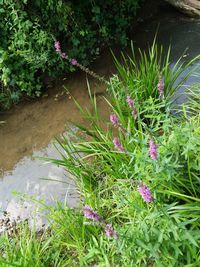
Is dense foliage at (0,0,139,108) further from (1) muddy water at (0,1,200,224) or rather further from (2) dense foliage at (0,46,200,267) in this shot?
(2) dense foliage at (0,46,200,267)

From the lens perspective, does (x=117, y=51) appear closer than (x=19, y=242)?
No

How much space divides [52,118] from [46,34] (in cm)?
106

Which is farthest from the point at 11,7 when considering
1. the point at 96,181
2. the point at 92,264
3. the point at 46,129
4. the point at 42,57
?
the point at 92,264

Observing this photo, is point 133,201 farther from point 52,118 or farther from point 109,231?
point 52,118

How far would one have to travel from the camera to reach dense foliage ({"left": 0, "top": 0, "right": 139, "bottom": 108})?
4.83 meters

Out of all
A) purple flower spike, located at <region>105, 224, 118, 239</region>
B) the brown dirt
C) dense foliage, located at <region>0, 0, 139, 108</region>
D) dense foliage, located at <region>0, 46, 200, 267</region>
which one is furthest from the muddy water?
purple flower spike, located at <region>105, 224, 118, 239</region>

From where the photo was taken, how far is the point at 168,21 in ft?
18.9

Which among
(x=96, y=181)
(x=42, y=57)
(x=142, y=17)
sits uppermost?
(x=142, y=17)

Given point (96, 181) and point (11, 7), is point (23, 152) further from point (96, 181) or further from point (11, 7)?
point (11, 7)

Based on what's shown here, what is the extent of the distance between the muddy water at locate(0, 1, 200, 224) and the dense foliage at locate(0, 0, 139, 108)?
224 millimetres

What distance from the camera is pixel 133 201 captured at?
2.69m

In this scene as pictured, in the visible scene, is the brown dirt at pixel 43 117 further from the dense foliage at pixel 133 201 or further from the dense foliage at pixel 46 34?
the dense foliage at pixel 133 201

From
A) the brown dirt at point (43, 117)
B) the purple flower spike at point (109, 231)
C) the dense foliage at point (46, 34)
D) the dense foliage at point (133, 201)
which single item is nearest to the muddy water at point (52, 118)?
the brown dirt at point (43, 117)

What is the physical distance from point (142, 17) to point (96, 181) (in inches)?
138
